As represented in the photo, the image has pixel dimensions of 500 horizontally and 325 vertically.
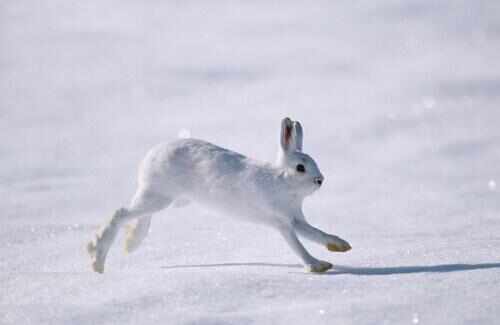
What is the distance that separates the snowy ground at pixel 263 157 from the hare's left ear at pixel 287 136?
0.70m

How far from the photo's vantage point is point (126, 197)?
884 centimetres

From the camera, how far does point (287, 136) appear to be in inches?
206

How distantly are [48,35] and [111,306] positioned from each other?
11.2 metres

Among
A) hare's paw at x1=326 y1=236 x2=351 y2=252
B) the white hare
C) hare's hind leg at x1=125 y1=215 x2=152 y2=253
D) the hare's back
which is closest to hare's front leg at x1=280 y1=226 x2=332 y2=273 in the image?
the white hare

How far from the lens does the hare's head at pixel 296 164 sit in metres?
5.13

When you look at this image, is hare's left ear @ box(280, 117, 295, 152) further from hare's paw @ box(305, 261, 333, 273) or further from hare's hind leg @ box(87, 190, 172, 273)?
hare's hind leg @ box(87, 190, 172, 273)

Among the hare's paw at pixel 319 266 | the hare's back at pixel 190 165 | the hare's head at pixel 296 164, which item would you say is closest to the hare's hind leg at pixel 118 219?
the hare's back at pixel 190 165

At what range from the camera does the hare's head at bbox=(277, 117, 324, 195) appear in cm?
513

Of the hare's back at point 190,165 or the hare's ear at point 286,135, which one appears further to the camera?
the hare's back at point 190,165

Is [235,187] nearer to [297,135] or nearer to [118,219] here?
[297,135]

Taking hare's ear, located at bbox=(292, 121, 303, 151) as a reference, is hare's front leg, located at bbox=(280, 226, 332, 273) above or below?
below

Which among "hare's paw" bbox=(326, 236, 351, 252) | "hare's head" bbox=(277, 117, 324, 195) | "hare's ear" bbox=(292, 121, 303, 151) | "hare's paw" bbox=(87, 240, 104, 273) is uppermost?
"hare's ear" bbox=(292, 121, 303, 151)

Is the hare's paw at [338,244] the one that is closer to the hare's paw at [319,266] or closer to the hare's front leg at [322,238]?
the hare's front leg at [322,238]

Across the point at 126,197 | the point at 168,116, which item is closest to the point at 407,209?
the point at 126,197
